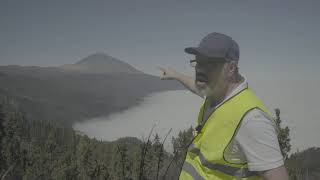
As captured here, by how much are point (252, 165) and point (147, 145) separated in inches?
45.2

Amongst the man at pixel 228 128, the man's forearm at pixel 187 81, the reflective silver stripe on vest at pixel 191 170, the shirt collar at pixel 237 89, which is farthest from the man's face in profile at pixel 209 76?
the man's forearm at pixel 187 81

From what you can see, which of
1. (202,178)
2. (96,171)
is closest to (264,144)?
(202,178)

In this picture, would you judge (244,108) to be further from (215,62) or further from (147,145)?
(147,145)

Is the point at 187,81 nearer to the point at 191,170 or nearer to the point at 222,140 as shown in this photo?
the point at 191,170

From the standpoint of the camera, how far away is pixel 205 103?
4.18 m

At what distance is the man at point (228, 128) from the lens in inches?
123

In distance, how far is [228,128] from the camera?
134 inches

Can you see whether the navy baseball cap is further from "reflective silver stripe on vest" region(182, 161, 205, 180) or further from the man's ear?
"reflective silver stripe on vest" region(182, 161, 205, 180)

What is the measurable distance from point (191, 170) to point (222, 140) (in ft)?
1.79

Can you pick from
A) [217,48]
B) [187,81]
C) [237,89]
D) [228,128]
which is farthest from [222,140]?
[187,81]

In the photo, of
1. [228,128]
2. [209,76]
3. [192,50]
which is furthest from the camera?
[192,50]

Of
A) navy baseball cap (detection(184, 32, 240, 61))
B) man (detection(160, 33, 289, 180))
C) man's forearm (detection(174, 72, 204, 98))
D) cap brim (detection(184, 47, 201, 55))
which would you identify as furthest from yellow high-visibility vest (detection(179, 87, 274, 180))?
man's forearm (detection(174, 72, 204, 98))

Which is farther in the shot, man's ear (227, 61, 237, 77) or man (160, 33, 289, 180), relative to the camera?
man's ear (227, 61, 237, 77)

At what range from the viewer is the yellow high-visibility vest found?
3.36 m
